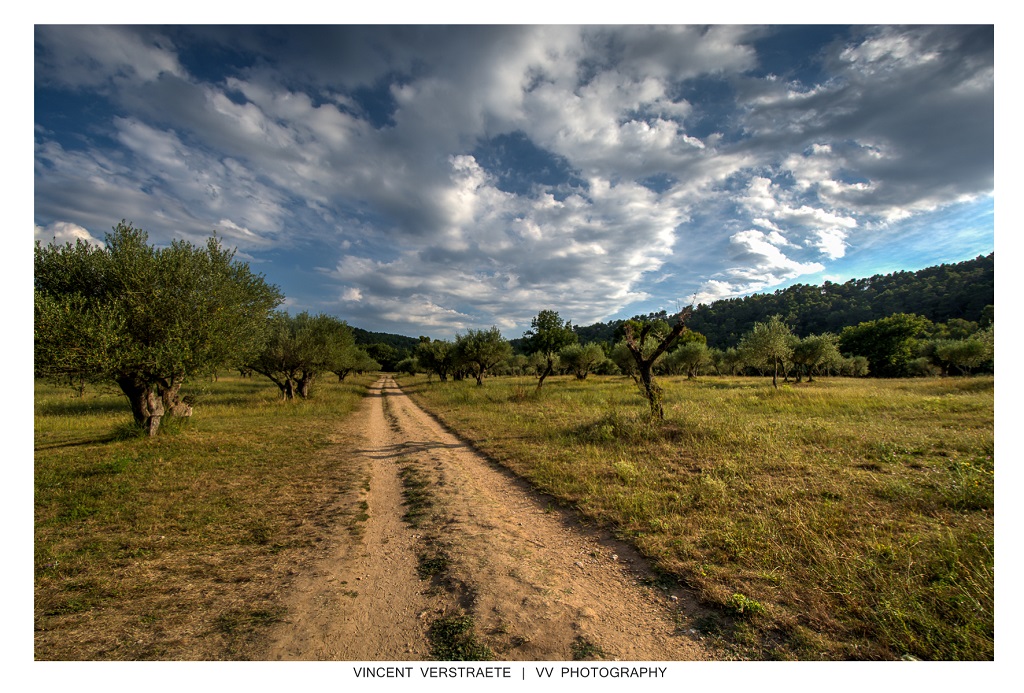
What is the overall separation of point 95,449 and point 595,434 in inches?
701

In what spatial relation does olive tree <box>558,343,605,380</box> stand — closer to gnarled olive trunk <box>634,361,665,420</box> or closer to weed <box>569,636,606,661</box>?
gnarled olive trunk <box>634,361,665,420</box>

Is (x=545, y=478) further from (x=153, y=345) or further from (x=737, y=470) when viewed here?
(x=153, y=345)

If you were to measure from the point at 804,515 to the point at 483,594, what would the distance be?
597cm

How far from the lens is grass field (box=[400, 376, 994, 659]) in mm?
3871

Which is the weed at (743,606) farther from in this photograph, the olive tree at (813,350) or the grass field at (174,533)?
the olive tree at (813,350)

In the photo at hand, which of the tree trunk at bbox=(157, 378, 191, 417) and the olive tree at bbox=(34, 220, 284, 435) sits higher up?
the olive tree at bbox=(34, 220, 284, 435)

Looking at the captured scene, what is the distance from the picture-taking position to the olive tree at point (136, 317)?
10.9 metres

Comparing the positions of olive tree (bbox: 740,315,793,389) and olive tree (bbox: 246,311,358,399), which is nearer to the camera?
olive tree (bbox: 246,311,358,399)

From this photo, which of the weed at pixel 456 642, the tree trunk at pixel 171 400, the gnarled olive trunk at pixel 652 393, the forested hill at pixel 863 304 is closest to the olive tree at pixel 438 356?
the tree trunk at pixel 171 400

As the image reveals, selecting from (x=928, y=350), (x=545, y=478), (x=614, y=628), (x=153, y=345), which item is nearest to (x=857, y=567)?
(x=614, y=628)

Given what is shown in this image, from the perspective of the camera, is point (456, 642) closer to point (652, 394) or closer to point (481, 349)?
point (652, 394)

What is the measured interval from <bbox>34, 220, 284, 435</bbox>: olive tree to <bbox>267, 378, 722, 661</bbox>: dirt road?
420 inches

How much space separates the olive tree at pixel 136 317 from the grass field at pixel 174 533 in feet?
6.20

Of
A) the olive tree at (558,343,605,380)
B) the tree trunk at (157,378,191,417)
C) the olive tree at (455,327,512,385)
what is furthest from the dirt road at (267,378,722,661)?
the olive tree at (558,343,605,380)
